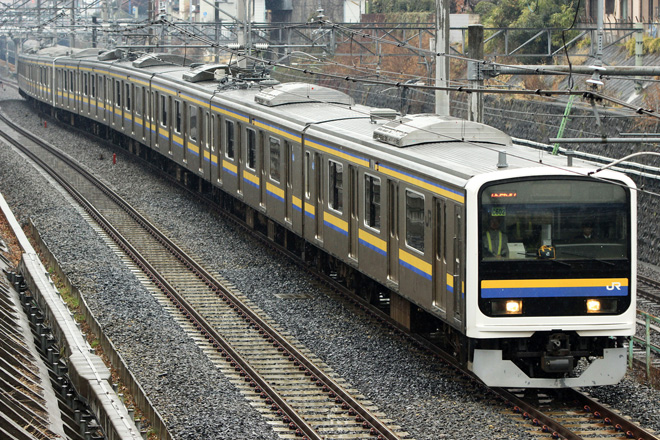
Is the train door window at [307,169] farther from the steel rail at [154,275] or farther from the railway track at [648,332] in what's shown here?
the railway track at [648,332]

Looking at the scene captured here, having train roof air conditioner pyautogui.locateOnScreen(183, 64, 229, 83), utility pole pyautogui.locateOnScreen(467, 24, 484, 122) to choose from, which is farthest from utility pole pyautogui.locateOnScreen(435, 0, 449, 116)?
train roof air conditioner pyautogui.locateOnScreen(183, 64, 229, 83)

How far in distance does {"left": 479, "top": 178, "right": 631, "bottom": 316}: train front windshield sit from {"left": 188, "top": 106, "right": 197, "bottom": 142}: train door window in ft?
42.8

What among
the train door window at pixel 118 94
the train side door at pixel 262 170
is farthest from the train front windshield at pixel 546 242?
the train door window at pixel 118 94

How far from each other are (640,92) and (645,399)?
16.1 metres

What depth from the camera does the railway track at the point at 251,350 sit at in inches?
388

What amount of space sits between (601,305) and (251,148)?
9356 millimetres

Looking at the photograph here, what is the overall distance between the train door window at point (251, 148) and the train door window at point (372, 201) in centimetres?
526

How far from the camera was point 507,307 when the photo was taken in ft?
33.2

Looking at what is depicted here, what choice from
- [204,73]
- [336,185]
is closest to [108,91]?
[204,73]

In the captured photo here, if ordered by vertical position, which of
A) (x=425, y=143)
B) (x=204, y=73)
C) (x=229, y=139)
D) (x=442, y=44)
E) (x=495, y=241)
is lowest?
(x=495, y=241)

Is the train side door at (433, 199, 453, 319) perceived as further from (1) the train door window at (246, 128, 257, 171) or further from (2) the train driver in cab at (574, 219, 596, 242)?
(1) the train door window at (246, 128, 257, 171)

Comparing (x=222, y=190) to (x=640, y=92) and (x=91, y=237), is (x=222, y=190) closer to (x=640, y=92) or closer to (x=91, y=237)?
Result: (x=91, y=237)

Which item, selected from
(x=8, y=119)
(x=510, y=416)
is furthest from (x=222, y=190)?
(x=8, y=119)

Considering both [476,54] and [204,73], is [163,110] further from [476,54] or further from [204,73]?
[476,54]
